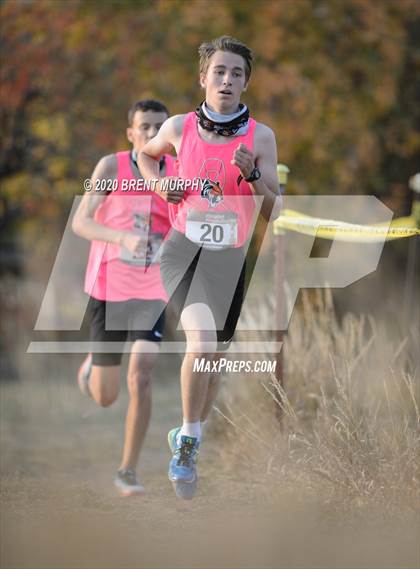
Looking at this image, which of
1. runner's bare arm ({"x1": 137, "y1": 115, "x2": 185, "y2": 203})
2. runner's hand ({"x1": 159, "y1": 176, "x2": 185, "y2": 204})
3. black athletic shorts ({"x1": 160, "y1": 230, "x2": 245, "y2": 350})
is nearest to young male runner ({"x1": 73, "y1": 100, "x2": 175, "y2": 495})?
runner's bare arm ({"x1": 137, "y1": 115, "x2": 185, "y2": 203})

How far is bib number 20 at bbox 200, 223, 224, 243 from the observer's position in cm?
491

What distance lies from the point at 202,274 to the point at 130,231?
1.37m

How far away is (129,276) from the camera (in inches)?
→ 247

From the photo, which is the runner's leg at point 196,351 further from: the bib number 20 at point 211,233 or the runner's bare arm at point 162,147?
the runner's bare arm at point 162,147

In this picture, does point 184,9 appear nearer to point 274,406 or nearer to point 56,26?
point 56,26

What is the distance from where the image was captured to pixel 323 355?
6742mm

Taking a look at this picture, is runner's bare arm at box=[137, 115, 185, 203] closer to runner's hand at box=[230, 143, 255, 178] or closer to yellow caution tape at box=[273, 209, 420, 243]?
runner's hand at box=[230, 143, 255, 178]

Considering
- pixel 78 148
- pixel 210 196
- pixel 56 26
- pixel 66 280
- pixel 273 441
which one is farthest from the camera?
pixel 66 280

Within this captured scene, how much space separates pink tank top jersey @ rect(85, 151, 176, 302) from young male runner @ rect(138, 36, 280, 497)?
46.1 inches

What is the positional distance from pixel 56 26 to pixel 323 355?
19.3 feet

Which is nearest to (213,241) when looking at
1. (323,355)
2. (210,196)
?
(210,196)

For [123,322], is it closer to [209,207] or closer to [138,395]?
[138,395]

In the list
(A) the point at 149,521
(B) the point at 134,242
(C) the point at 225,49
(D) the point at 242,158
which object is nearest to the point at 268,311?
(B) the point at 134,242

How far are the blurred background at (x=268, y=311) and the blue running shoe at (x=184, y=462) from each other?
373 mm
